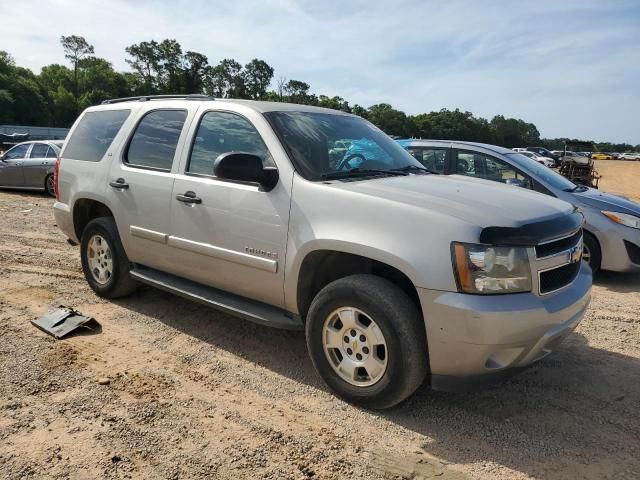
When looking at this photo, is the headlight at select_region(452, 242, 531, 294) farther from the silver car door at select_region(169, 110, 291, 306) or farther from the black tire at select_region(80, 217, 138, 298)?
the black tire at select_region(80, 217, 138, 298)

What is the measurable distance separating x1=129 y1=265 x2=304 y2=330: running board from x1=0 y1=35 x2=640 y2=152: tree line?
7292cm

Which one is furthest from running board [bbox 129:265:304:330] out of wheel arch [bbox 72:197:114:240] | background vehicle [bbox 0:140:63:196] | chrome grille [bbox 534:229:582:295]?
background vehicle [bbox 0:140:63:196]

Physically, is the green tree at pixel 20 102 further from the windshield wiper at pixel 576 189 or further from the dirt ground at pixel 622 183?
the windshield wiper at pixel 576 189

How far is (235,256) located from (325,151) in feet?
3.32

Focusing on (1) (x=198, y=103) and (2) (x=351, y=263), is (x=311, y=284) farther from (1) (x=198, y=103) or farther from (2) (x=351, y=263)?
(1) (x=198, y=103)

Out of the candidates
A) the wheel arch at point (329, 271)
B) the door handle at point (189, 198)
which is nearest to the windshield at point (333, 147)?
the wheel arch at point (329, 271)

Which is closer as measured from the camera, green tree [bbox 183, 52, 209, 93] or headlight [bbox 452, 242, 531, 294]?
headlight [bbox 452, 242, 531, 294]

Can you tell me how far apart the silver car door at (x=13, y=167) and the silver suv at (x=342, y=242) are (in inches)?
397

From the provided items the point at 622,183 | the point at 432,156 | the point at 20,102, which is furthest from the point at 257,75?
the point at 432,156

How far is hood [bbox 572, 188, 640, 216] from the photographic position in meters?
6.25

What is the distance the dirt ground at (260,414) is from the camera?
268cm

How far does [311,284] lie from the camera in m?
3.48

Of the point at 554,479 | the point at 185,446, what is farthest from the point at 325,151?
the point at 554,479

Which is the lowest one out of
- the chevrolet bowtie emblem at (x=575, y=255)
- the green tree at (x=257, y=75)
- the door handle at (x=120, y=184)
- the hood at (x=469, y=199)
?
the chevrolet bowtie emblem at (x=575, y=255)
